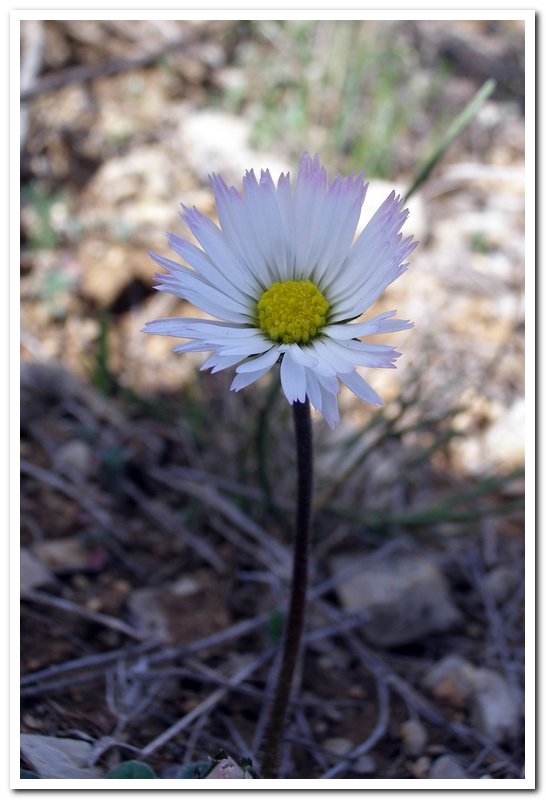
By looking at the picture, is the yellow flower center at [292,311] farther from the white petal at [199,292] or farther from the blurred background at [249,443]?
the blurred background at [249,443]

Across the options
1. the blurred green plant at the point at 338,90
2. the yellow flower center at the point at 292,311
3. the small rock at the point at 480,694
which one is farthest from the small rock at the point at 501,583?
the blurred green plant at the point at 338,90

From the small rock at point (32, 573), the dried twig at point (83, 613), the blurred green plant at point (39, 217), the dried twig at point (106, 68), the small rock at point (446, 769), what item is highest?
the dried twig at point (106, 68)

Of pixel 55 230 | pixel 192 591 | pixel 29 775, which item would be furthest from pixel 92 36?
pixel 29 775

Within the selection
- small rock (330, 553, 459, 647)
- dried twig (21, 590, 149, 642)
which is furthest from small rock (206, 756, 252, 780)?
small rock (330, 553, 459, 647)

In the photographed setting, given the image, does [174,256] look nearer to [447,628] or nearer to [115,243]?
[115,243]

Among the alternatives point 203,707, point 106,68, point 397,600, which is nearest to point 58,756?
point 203,707

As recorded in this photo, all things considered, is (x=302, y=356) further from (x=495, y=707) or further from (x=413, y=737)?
(x=495, y=707)

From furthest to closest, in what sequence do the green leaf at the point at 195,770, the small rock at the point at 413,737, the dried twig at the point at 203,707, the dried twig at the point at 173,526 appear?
the dried twig at the point at 173,526 < the small rock at the point at 413,737 < the dried twig at the point at 203,707 < the green leaf at the point at 195,770
